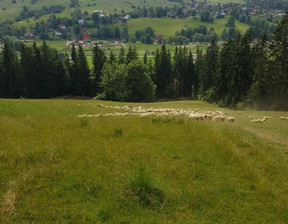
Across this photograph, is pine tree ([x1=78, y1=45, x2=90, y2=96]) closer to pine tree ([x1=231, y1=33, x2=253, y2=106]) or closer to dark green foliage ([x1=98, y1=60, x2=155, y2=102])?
dark green foliage ([x1=98, y1=60, x2=155, y2=102])

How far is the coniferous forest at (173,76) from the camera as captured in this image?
50125 millimetres

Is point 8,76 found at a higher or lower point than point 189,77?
higher

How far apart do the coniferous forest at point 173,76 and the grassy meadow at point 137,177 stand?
41061mm

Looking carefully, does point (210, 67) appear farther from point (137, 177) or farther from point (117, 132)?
point (137, 177)

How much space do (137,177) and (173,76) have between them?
9327cm

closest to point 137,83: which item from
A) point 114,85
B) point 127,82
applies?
point 127,82

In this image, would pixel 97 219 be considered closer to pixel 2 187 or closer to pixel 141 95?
pixel 2 187

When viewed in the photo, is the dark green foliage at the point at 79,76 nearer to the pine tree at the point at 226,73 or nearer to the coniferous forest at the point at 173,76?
the coniferous forest at the point at 173,76

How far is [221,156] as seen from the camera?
11883 mm

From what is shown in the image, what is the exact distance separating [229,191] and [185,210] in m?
2.31

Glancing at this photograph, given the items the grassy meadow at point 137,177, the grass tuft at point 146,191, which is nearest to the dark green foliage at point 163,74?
the grassy meadow at point 137,177

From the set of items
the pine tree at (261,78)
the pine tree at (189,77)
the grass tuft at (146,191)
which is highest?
the grass tuft at (146,191)

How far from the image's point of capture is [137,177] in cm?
878

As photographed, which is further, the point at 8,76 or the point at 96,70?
the point at 96,70
